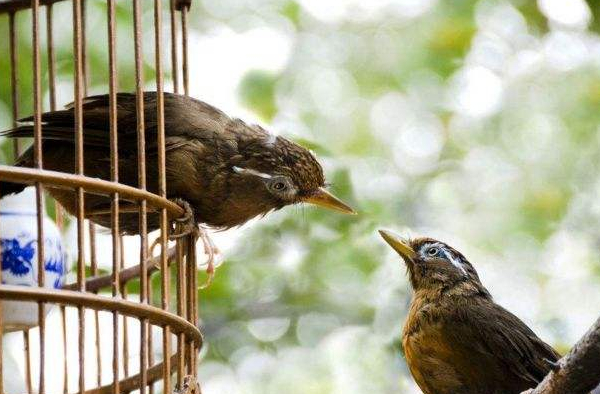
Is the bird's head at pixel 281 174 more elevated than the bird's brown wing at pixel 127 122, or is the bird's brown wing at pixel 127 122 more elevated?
the bird's brown wing at pixel 127 122

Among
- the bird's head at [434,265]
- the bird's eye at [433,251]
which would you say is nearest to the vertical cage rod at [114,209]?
the bird's head at [434,265]

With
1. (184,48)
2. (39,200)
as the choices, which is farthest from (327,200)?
(39,200)

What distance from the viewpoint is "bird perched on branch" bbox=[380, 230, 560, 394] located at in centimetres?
542

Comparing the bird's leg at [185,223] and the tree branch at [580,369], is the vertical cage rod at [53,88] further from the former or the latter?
the tree branch at [580,369]

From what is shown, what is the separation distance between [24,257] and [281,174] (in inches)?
53.1

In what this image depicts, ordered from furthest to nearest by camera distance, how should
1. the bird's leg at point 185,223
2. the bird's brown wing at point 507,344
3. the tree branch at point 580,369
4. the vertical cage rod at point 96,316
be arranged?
1. the bird's brown wing at point 507,344
2. the bird's leg at point 185,223
3. the vertical cage rod at point 96,316
4. the tree branch at point 580,369

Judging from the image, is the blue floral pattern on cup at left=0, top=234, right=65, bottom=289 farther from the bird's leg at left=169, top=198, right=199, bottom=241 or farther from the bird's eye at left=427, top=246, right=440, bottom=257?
the bird's eye at left=427, top=246, right=440, bottom=257

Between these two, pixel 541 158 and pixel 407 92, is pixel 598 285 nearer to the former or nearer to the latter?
pixel 541 158

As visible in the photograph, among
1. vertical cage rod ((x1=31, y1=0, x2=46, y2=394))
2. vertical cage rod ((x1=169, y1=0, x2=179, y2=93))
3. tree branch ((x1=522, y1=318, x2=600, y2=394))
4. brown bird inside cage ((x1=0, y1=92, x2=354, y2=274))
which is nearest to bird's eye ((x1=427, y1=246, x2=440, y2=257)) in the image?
brown bird inside cage ((x1=0, y1=92, x2=354, y2=274))

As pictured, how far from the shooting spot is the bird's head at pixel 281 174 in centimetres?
525

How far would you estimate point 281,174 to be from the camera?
5.37 m

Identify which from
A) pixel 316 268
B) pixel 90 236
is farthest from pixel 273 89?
pixel 90 236

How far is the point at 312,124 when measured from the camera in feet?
31.4

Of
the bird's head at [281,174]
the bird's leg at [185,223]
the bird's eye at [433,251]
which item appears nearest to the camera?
the bird's leg at [185,223]
